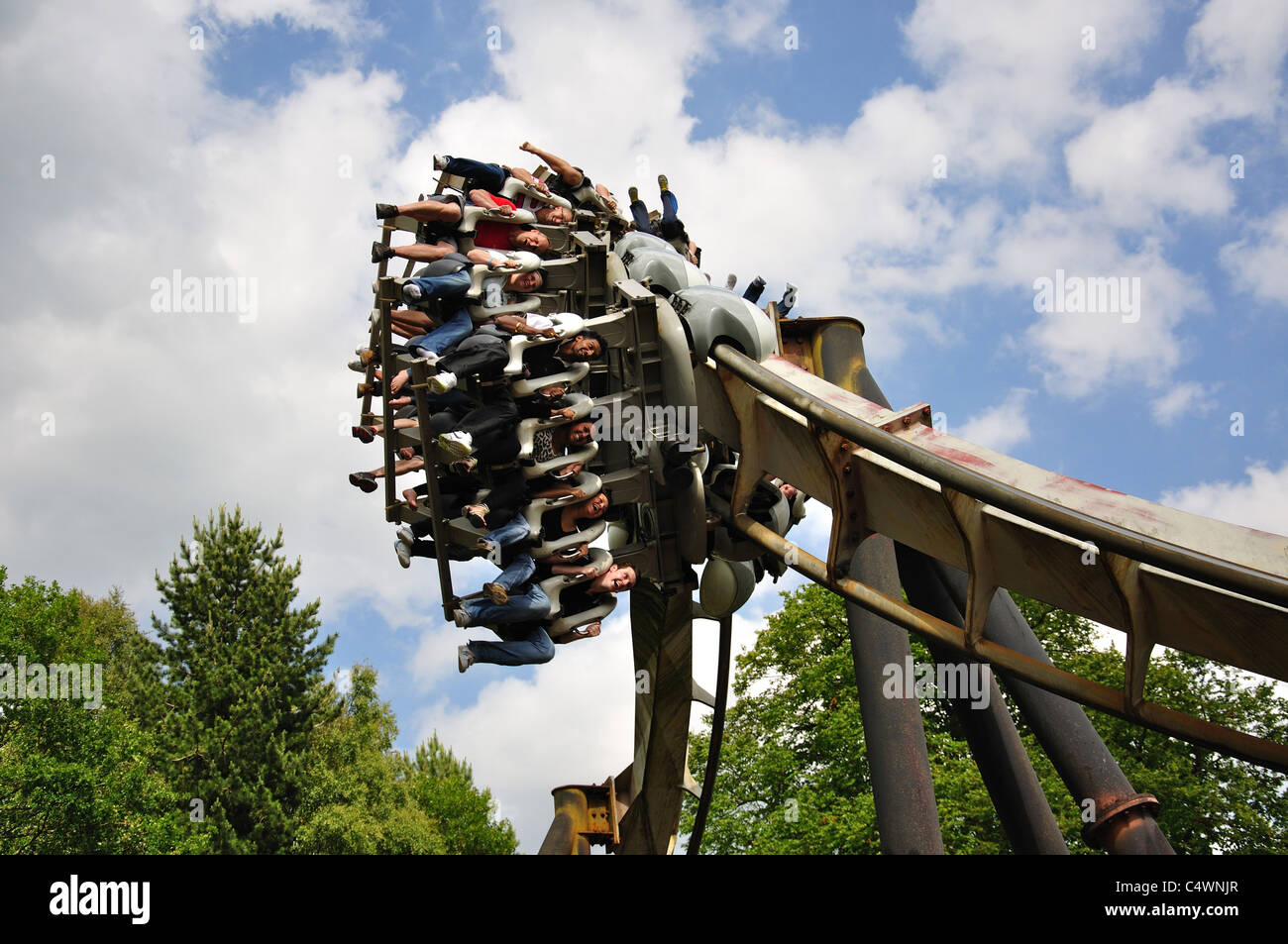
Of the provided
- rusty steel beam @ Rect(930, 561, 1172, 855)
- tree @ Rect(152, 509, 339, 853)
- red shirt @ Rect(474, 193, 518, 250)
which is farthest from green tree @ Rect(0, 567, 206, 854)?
rusty steel beam @ Rect(930, 561, 1172, 855)

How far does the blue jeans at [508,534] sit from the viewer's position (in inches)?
357

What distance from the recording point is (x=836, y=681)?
77.7ft

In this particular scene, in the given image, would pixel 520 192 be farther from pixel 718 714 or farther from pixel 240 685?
pixel 240 685

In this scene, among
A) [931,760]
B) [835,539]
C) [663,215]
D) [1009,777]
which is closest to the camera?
[835,539]

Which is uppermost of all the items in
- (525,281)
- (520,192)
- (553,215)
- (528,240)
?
(520,192)

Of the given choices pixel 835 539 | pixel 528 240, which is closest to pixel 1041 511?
pixel 835 539

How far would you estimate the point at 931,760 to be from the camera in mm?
22656

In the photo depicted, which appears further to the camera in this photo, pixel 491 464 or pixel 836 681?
pixel 836 681

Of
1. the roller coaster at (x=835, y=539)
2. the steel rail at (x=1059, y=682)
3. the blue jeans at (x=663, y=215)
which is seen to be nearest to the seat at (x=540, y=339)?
the roller coaster at (x=835, y=539)

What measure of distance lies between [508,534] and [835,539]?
2.66m

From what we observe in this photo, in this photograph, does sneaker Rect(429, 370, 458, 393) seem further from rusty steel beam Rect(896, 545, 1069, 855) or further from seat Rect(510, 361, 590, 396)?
rusty steel beam Rect(896, 545, 1069, 855)

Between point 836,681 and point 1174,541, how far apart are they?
18.3 m
